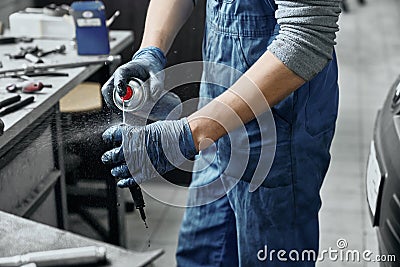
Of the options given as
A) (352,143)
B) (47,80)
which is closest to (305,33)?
(47,80)

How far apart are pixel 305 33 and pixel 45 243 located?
71cm

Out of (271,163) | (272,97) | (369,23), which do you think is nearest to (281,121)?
(271,163)

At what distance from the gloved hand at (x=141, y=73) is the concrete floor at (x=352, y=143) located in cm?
41

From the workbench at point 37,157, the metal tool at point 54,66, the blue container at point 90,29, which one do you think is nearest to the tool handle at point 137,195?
the workbench at point 37,157

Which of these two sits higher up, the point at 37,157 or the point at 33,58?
the point at 33,58

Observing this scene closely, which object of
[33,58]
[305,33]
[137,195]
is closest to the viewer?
[305,33]

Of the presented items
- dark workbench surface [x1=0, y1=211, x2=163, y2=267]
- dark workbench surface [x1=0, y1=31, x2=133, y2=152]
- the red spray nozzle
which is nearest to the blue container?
dark workbench surface [x1=0, y1=31, x2=133, y2=152]

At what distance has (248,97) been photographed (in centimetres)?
157

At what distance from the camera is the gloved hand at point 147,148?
1.54 meters

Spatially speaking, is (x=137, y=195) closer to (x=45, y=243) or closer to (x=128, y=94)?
(x=128, y=94)

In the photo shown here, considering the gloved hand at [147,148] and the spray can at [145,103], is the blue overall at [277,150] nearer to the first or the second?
the spray can at [145,103]

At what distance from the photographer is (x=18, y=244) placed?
1.23 meters

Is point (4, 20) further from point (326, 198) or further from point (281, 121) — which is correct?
point (281, 121)

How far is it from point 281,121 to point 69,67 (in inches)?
37.4
